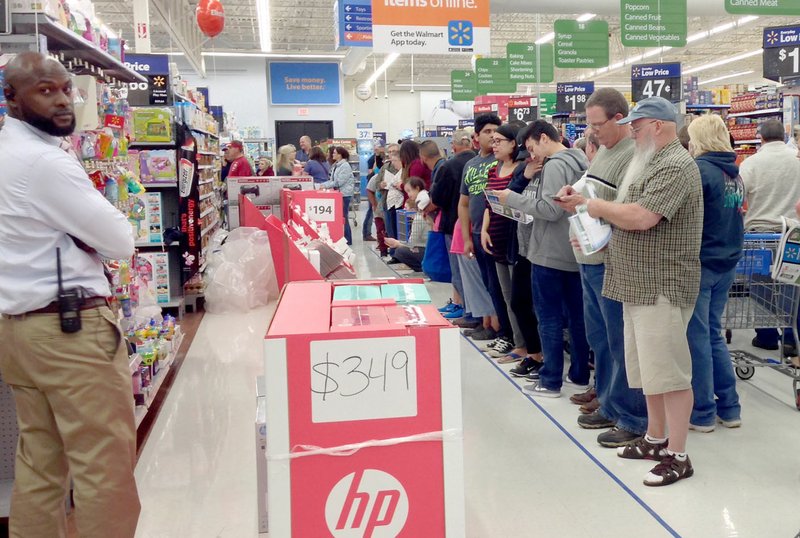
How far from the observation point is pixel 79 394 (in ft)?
7.12

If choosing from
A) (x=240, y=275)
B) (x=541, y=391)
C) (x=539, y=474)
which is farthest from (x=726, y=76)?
(x=539, y=474)

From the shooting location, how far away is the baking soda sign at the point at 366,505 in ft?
6.22

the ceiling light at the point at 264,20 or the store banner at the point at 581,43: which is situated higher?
the ceiling light at the point at 264,20

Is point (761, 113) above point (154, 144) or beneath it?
above

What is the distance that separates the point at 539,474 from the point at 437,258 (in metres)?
3.50

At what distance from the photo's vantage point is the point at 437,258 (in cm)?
673

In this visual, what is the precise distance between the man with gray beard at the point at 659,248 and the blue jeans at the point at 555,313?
3.41 ft

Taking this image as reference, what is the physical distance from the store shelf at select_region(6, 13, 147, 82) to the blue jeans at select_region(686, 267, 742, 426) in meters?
2.91

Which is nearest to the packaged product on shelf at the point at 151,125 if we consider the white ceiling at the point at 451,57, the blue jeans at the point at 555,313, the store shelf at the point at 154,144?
the store shelf at the point at 154,144

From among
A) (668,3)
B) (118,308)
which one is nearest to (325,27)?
(668,3)

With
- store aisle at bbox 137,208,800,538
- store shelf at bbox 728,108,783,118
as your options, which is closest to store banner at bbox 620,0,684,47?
store shelf at bbox 728,108,783,118

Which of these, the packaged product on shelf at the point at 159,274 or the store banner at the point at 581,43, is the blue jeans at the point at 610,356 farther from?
the store banner at the point at 581,43

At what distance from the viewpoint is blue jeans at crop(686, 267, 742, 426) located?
11.5 feet

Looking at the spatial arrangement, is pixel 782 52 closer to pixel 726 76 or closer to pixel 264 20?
pixel 264 20
